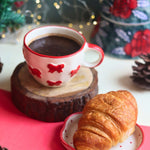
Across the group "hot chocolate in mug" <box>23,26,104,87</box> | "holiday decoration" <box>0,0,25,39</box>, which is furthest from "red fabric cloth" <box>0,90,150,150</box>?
"holiday decoration" <box>0,0,25,39</box>

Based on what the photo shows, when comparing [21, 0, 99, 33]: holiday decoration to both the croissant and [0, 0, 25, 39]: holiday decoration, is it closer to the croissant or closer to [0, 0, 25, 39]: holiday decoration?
[0, 0, 25, 39]: holiday decoration

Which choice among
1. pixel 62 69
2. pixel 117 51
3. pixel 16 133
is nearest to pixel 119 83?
pixel 117 51

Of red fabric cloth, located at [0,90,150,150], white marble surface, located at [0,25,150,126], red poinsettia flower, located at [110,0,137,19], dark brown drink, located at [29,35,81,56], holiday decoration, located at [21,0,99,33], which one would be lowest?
red fabric cloth, located at [0,90,150,150]

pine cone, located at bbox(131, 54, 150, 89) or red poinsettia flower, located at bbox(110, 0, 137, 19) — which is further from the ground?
red poinsettia flower, located at bbox(110, 0, 137, 19)

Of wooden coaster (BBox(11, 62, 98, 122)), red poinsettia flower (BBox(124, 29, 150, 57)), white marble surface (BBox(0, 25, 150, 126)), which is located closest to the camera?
wooden coaster (BBox(11, 62, 98, 122))

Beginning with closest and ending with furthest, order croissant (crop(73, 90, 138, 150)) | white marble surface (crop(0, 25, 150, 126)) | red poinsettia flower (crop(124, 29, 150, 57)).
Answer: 1. croissant (crop(73, 90, 138, 150))
2. white marble surface (crop(0, 25, 150, 126))
3. red poinsettia flower (crop(124, 29, 150, 57))

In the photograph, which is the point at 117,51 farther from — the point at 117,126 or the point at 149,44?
the point at 117,126

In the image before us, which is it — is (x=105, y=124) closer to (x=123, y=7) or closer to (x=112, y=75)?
(x=112, y=75)
